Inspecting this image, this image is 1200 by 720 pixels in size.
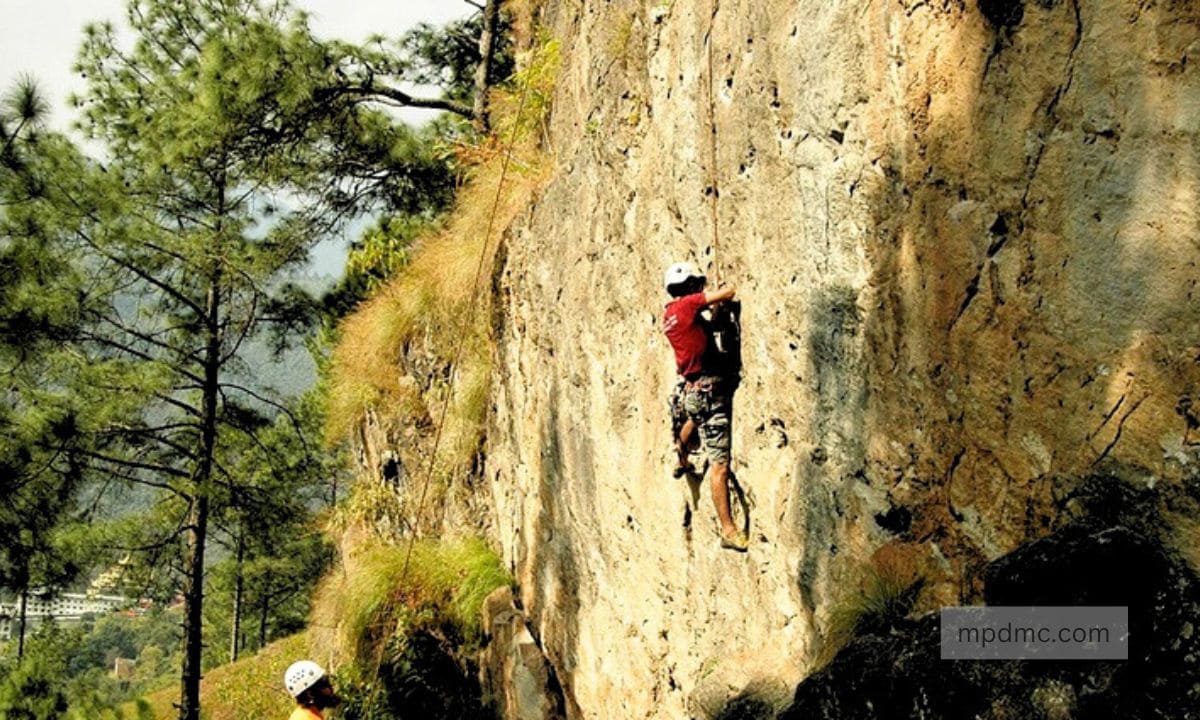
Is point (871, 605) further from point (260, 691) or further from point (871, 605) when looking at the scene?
point (260, 691)

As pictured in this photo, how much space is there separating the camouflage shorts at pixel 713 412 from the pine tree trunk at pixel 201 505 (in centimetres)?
1068

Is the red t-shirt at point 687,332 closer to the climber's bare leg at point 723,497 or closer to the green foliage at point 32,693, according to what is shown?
the climber's bare leg at point 723,497

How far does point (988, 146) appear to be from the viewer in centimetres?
401

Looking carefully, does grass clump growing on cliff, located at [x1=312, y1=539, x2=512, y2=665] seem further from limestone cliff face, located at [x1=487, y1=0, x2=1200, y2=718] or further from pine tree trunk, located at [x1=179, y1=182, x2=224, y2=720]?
pine tree trunk, located at [x1=179, y1=182, x2=224, y2=720]

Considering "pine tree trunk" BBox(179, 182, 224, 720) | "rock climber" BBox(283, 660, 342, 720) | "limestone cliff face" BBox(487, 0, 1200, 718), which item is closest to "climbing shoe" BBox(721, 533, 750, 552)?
"limestone cliff face" BBox(487, 0, 1200, 718)

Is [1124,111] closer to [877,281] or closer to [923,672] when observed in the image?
[877,281]

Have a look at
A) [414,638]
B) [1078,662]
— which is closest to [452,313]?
[414,638]

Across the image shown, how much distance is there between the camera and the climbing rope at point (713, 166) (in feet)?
19.3

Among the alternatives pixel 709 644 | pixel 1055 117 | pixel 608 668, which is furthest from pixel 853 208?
pixel 608 668

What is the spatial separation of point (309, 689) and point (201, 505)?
32.1 feet

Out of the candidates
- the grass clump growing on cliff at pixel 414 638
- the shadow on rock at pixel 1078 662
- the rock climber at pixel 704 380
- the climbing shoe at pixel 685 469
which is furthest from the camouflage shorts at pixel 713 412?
the grass clump growing on cliff at pixel 414 638

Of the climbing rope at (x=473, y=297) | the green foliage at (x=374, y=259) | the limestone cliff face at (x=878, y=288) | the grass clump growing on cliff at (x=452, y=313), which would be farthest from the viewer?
the green foliage at (x=374, y=259)

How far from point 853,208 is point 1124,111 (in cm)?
126

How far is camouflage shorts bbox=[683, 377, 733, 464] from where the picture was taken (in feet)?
18.8
